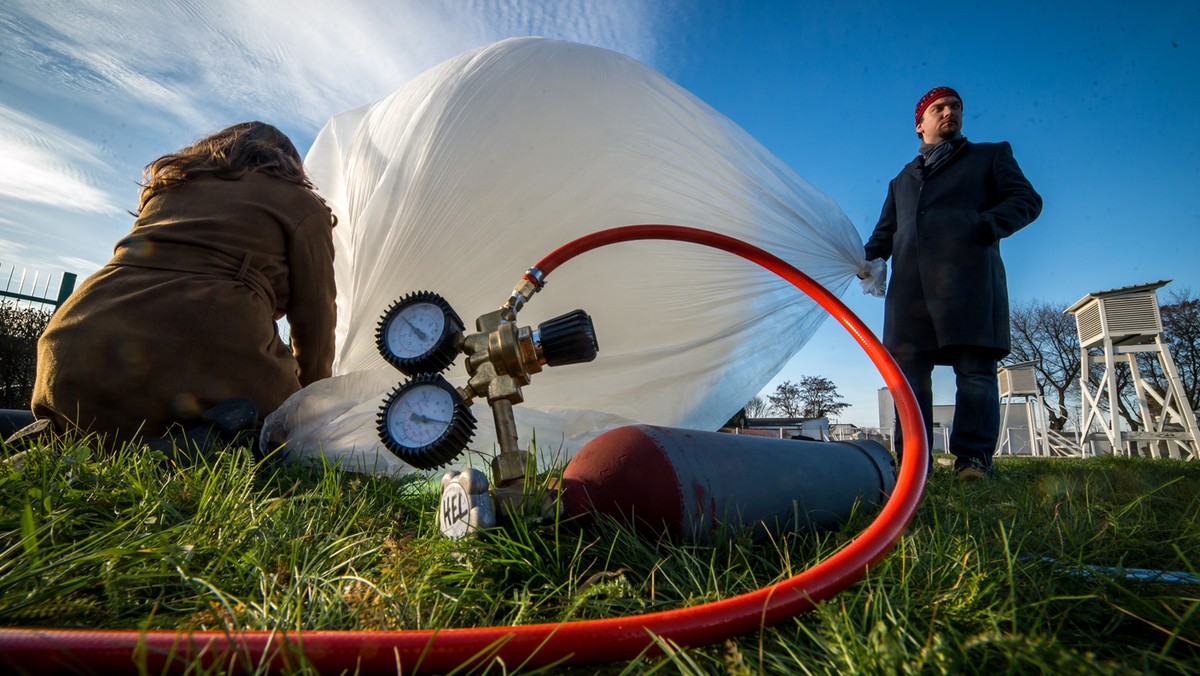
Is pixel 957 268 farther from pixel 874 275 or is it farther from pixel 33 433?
pixel 33 433

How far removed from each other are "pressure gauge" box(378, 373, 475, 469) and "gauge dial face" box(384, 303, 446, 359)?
0.10 m

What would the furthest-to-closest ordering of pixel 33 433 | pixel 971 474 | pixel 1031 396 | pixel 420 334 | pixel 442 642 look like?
pixel 1031 396 → pixel 971 474 → pixel 33 433 → pixel 420 334 → pixel 442 642

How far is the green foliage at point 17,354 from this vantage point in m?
6.73

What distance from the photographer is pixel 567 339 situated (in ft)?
4.61

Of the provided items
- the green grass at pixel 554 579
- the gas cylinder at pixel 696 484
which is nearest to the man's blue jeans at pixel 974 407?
the green grass at pixel 554 579

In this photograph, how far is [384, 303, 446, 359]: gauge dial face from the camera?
149 cm

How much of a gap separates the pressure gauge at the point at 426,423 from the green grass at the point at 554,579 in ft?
0.53

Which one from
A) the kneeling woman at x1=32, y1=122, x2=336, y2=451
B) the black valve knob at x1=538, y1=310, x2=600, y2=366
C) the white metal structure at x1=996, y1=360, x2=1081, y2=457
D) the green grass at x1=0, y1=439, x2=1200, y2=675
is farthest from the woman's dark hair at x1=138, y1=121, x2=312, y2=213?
the white metal structure at x1=996, y1=360, x2=1081, y2=457

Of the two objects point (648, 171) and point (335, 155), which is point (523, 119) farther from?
point (335, 155)

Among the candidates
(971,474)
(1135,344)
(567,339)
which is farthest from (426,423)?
(1135,344)

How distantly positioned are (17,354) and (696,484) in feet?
30.6

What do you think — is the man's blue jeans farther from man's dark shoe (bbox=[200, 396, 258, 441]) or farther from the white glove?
man's dark shoe (bbox=[200, 396, 258, 441])

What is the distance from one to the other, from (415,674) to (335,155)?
13.2ft

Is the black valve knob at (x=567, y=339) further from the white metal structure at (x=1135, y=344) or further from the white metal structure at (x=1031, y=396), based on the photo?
the white metal structure at (x=1031, y=396)
